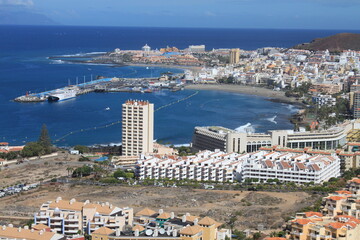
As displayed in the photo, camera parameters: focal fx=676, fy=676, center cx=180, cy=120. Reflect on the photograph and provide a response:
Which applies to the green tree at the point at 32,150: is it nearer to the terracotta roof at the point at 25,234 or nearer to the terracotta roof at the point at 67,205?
the terracotta roof at the point at 67,205

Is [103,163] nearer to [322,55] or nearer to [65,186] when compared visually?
[65,186]

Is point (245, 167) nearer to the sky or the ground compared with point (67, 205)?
nearer to the ground

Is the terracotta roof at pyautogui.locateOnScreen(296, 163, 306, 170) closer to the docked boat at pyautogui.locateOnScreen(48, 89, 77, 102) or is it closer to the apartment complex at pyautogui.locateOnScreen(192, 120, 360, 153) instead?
the apartment complex at pyautogui.locateOnScreen(192, 120, 360, 153)

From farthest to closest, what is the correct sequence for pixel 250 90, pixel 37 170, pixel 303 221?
pixel 250 90 → pixel 37 170 → pixel 303 221

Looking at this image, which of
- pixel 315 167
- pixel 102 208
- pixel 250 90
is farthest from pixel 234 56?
pixel 102 208

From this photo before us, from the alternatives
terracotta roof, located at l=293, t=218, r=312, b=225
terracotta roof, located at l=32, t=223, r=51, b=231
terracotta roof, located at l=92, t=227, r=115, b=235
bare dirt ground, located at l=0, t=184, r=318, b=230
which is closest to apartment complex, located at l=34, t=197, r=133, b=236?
terracotta roof, located at l=32, t=223, r=51, b=231

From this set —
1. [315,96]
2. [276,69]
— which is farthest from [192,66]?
[315,96]

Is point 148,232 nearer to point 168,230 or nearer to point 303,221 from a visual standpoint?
point 168,230
